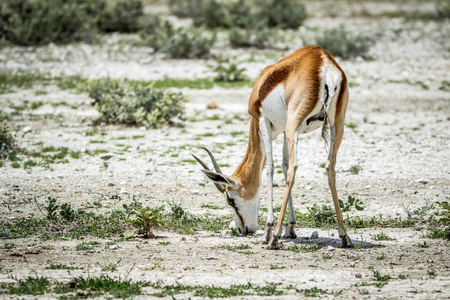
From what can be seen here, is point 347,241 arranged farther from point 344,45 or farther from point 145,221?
point 344,45

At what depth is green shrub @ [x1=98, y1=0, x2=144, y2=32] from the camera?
23266mm

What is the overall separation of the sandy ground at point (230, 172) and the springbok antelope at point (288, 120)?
462 mm

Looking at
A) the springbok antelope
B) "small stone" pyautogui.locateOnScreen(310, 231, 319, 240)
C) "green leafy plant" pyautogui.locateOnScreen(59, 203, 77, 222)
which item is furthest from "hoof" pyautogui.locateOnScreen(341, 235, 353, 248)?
"green leafy plant" pyautogui.locateOnScreen(59, 203, 77, 222)

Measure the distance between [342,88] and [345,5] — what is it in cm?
2705

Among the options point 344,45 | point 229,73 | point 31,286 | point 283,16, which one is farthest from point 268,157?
point 283,16

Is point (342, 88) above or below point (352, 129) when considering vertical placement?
above

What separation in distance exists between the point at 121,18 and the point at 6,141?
1305 cm

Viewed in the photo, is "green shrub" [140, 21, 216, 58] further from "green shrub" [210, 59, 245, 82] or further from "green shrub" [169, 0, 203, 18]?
"green shrub" [169, 0, 203, 18]

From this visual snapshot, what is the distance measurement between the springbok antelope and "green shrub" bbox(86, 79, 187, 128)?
5.89 m

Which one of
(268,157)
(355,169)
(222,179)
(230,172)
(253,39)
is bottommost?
(230,172)

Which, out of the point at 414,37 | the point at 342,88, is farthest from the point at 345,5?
the point at 342,88

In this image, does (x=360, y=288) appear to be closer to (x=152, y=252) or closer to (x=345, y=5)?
(x=152, y=252)

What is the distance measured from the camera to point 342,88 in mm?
6793

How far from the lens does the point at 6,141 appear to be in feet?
37.1
